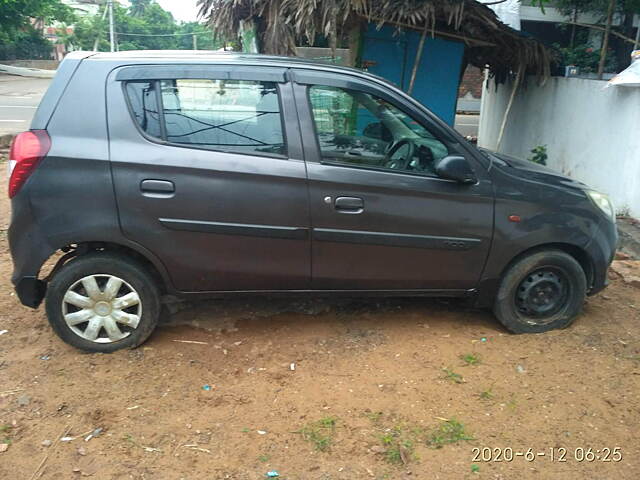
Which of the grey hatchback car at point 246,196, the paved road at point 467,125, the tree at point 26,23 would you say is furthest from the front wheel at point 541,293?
the tree at point 26,23

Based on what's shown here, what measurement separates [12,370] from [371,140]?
268 centimetres

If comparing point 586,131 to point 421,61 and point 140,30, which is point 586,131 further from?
point 140,30

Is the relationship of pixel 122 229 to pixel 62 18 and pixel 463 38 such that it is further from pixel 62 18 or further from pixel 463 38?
pixel 62 18

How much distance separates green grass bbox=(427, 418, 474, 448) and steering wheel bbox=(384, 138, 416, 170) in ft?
5.22

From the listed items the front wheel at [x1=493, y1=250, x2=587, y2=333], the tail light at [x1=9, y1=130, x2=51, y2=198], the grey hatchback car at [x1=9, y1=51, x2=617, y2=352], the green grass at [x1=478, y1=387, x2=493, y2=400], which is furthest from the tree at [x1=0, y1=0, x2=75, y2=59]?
the green grass at [x1=478, y1=387, x2=493, y2=400]

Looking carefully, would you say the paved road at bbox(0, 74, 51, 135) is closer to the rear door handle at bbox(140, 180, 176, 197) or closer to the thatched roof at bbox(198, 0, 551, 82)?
the thatched roof at bbox(198, 0, 551, 82)

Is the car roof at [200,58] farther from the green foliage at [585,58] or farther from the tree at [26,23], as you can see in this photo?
the tree at [26,23]

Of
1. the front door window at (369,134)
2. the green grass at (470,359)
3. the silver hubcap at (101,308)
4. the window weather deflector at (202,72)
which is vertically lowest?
the green grass at (470,359)

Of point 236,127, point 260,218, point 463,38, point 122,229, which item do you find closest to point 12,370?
point 122,229

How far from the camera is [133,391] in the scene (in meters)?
3.28

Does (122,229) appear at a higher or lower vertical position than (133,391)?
higher

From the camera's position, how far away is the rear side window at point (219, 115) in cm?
344

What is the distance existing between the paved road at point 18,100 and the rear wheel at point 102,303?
10165 millimetres

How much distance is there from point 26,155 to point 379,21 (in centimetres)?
486
